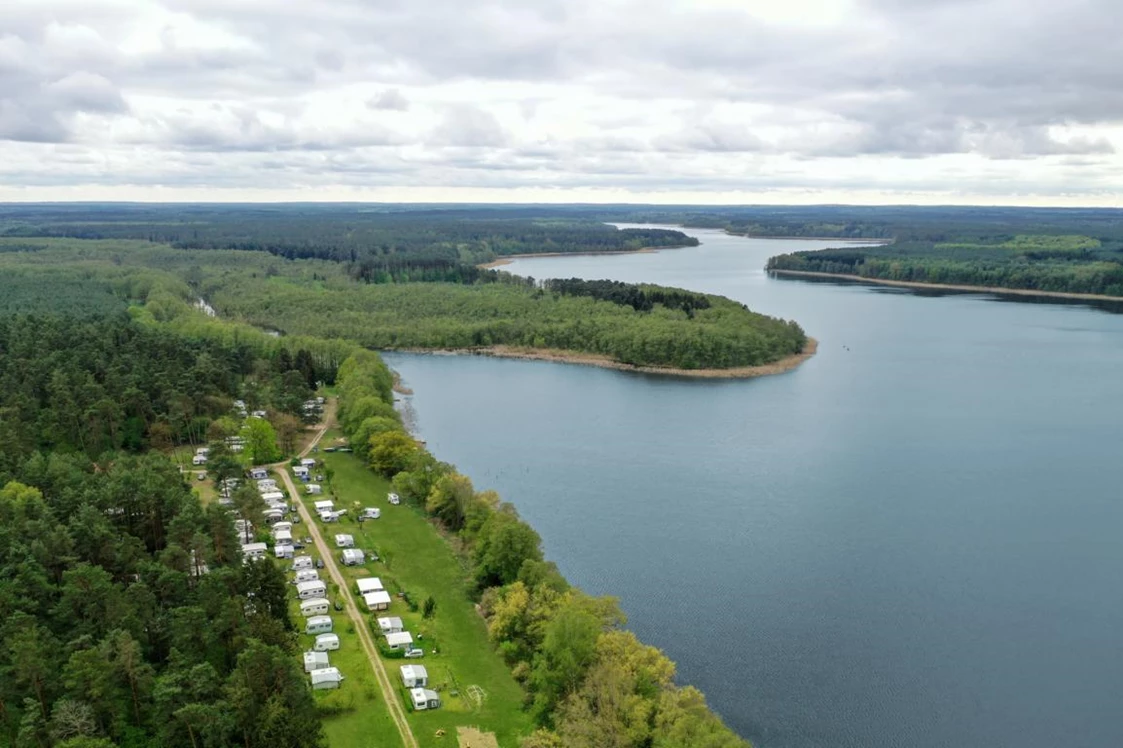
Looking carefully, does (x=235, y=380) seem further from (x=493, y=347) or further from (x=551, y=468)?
(x=493, y=347)

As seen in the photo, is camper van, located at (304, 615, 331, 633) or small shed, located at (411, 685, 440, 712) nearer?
small shed, located at (411, 685, 440, 712)

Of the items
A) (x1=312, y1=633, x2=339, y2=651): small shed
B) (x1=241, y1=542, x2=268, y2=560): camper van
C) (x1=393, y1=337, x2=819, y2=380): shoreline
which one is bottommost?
(x1=312, y1=633, x2=339, y2=651): small shed

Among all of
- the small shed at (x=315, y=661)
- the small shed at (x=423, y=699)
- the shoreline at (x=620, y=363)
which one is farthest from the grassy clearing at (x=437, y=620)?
the shoreline at (x=620, y=363)

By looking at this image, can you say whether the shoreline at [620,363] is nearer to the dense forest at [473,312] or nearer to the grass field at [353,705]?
the dense forest at [473,312]

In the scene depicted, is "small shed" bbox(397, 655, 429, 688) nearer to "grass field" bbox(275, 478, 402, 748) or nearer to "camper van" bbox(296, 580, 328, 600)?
"grass field" bbox(275, 478, 402, 748)

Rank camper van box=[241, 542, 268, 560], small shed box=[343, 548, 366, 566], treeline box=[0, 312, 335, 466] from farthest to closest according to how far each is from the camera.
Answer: treeline box=[0, 312, 335, 466]
small shed box=[343, 548, 366, 566]
camper van box=[241, 542, 268, 560]

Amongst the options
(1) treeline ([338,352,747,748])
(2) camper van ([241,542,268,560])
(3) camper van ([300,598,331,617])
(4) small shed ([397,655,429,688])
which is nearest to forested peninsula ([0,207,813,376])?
(1) treeline ([338,352,747,748])

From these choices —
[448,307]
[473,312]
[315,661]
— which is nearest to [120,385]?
[315,661]

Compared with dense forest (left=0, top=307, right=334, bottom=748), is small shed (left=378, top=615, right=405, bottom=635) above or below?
below
